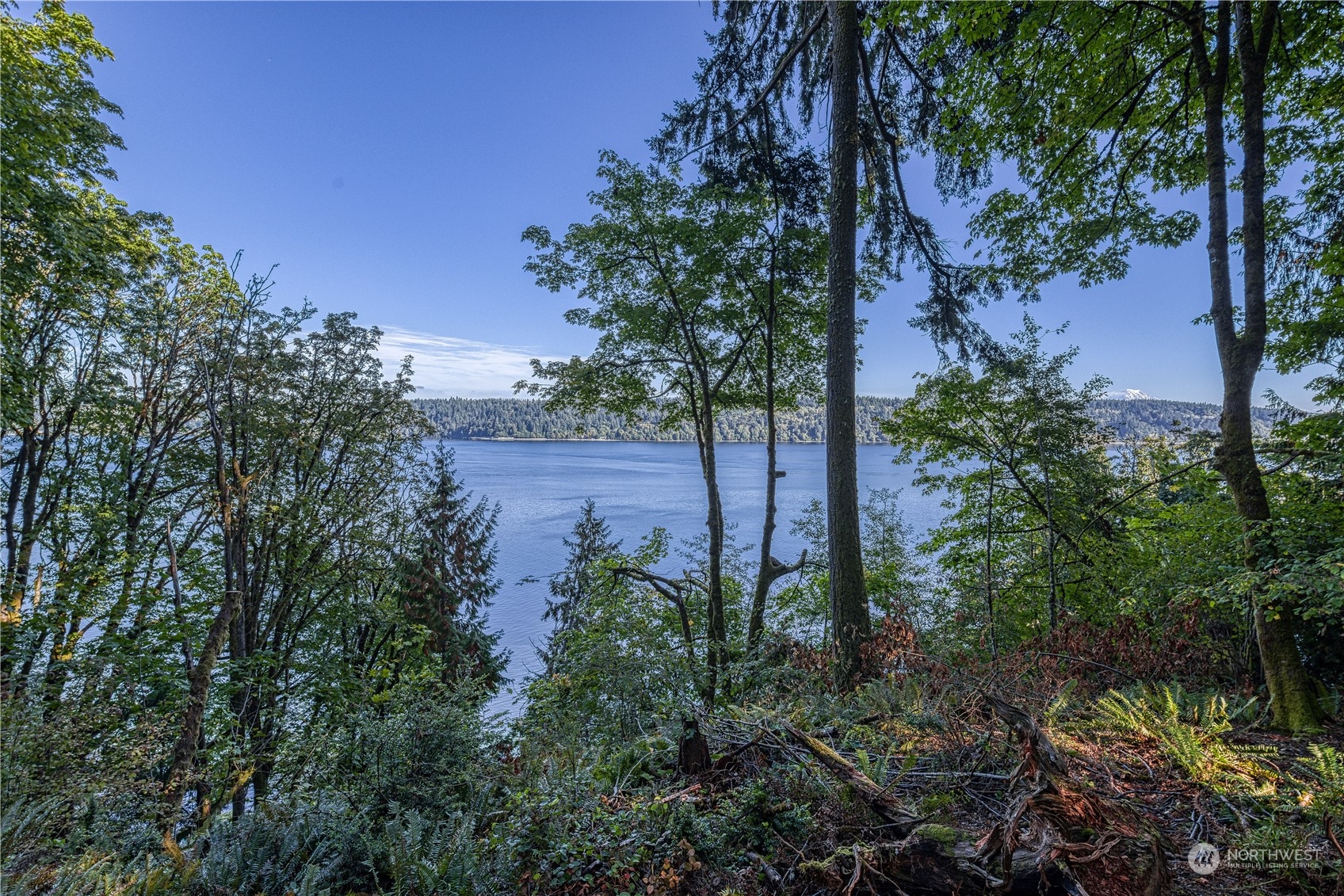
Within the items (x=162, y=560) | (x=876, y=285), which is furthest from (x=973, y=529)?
(x=162, y=560)

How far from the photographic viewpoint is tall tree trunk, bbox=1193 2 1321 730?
323 centimetres

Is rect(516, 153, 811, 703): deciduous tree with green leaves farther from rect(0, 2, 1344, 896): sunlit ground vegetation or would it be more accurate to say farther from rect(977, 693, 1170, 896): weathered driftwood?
rect(977, 693, 1170, 896): weathered driftwood

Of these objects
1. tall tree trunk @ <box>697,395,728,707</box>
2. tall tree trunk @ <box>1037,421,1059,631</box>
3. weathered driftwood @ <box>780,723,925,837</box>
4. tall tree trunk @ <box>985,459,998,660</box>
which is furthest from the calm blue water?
weathered driftwood @ <box>780,723,925,837</box>

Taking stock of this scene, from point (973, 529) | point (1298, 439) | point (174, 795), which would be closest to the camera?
point (1298, 439)

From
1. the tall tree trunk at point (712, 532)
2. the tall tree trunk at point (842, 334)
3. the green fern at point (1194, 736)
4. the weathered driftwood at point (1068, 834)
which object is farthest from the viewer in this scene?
the tall tree trunk at point (712, 532)

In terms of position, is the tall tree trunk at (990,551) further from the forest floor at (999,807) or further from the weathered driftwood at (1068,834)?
the weathered driftwood at (1068,834)

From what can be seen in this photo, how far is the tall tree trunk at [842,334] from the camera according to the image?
17.4ft

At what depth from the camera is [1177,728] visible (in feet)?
7.95

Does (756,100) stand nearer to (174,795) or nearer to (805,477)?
(174,795)

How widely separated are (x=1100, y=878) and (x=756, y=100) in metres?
8.82

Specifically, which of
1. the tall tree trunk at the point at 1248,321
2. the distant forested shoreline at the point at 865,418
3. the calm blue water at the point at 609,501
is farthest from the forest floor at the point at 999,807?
the calm blue water at the point at 609,501

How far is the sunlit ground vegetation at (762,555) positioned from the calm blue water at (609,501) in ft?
15.6

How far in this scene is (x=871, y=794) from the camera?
6.51 feet

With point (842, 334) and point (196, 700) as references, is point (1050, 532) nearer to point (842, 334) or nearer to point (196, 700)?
point (842, 334)
